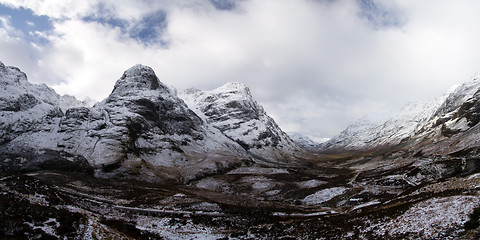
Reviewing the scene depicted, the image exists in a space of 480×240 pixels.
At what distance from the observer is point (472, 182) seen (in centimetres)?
3359

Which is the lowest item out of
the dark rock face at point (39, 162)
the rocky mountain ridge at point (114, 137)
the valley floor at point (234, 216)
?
the valley floor at point (234, 216)

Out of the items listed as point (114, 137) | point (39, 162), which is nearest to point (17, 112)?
point (114, 137)

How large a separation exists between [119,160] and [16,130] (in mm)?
49807

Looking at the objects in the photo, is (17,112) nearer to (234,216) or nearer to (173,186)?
(173,186)

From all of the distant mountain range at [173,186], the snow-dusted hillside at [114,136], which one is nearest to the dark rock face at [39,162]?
the distant mountain range at [173,186]

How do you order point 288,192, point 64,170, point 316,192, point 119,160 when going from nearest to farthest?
point 316,192
point 288,192
point 64,170
point 119,160

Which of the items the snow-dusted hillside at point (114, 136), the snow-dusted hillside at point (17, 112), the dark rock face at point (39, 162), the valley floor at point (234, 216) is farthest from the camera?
the snow-dusted hillside at point (17, 112)

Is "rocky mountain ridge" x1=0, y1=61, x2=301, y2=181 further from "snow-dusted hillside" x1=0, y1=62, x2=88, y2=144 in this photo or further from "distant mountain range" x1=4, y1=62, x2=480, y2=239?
"distant mountain range" x1=4, y1=62, x2=480, y2=239

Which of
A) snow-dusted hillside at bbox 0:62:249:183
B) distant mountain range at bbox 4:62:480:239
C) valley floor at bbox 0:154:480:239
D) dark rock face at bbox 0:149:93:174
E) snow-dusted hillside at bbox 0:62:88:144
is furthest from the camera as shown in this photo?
snow-dusted hillside at bbox 0:62:88:144

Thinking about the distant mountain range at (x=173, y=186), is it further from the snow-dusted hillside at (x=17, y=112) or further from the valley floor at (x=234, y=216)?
the snow-dusted hillside at (x=17, y=112)

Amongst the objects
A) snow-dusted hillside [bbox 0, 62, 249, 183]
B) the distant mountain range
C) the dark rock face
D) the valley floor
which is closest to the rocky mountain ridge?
snow-dusted hillside [bbox 0, 62, 249, 183]

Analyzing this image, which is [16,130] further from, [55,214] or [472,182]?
[472,182]

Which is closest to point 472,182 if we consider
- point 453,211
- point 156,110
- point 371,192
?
point 453,211

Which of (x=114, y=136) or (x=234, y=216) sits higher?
(x=114, y=136)
